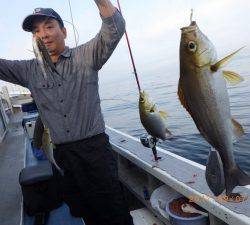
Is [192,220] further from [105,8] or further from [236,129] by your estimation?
[105,8]

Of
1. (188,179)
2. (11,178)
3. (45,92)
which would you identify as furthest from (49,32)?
(11,178)

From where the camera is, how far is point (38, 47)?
9.95ft

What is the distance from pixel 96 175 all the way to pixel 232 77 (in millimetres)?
2417

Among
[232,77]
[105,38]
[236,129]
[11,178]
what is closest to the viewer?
[232,77]

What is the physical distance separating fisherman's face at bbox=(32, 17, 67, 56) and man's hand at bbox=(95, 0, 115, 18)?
78cm

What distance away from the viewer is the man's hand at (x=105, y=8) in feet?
10.4

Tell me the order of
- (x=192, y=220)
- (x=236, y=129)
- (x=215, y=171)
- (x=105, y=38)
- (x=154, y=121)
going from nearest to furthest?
1. (x=236, y=129)
2. (x=215, y=171)
3. (x=154, y=121)
4. (x=105, y=38)
5. (x=192, y=220)

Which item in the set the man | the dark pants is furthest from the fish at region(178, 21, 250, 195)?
the dark pants

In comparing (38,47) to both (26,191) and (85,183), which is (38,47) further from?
(26,191)

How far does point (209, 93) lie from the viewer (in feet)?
6.19

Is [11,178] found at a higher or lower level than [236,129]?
lower

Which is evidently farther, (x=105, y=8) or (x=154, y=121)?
(x=105, y=8)

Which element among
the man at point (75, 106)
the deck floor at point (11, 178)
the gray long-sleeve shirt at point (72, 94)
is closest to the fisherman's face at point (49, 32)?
the man at point (75, 106)

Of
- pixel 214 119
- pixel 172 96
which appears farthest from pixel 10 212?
pixel 172 96
